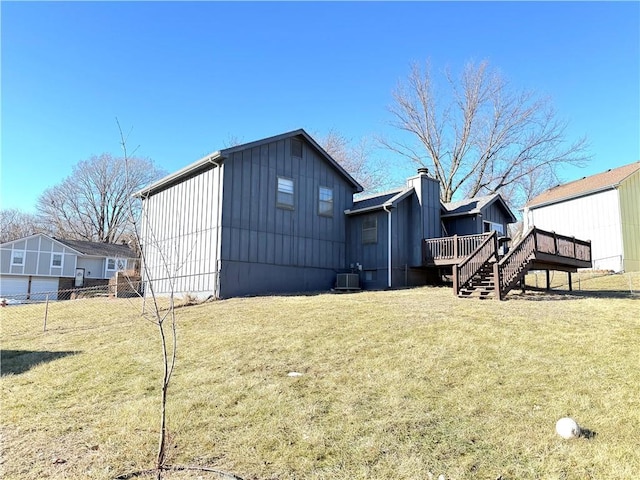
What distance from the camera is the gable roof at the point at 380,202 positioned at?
1683cm

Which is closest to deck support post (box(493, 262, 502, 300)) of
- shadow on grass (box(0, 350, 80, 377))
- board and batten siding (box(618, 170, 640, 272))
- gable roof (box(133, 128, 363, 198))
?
gable roof (box(133, 128, 363, 198))

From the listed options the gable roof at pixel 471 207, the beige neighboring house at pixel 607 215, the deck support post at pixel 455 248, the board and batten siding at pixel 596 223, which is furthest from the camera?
the board and batten siding at pixel 596 223

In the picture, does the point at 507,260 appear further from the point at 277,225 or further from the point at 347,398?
the point at 347,398

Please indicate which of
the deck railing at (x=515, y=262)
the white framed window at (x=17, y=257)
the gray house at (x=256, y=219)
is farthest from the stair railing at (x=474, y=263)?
the white framed window at (x=17, y=257)

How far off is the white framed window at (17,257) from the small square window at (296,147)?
26653 mm

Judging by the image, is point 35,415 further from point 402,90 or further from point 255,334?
point 402,90

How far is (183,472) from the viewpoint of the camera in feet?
11.6

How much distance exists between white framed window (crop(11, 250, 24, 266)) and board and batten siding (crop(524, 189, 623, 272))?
114 ft

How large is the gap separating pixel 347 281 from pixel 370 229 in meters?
2.43

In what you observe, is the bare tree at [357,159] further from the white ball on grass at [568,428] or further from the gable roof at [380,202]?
the white ball on grass at [568,428]

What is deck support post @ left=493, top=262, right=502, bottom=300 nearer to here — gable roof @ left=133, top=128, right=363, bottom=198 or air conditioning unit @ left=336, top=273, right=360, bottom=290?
air conditioning unit @ left=336, top=273, right=360, bottom=290

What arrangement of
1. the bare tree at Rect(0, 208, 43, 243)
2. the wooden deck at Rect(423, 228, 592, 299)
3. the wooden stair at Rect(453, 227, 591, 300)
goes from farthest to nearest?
the bare tree at Rect(0, 208, 43, 243) → the wooden deck at Rect(423, 228, 592, 299) → the wooden stair at Rect(453, 227, 591, 300)

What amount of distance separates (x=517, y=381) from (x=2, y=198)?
9.73 metres

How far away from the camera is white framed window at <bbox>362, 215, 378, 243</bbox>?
17.4 metres
